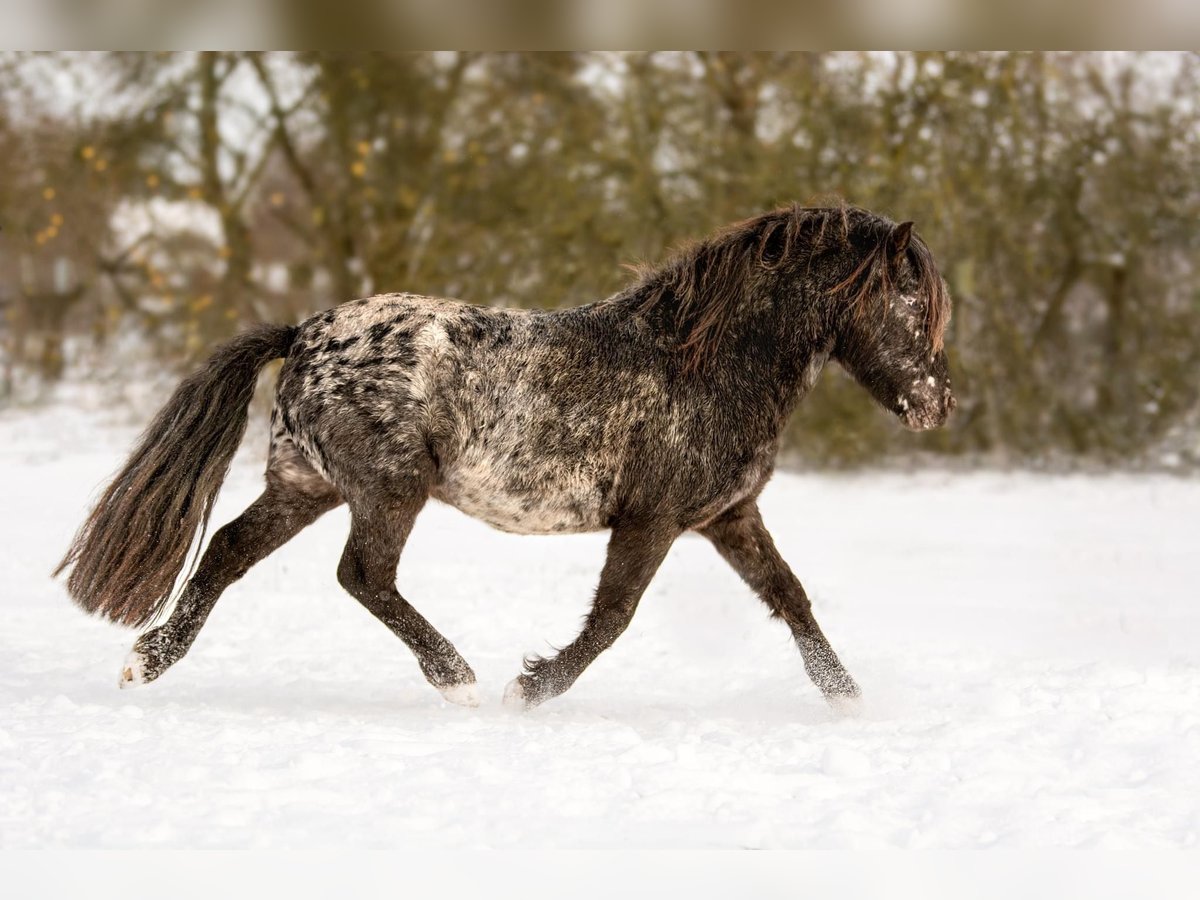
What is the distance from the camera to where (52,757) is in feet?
13.1

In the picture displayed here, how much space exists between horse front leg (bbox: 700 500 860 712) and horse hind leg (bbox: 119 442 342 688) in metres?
1.54

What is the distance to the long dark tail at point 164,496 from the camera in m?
4.86

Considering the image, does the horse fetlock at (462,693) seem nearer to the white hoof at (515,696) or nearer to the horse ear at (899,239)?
the white hoof at (515,696)

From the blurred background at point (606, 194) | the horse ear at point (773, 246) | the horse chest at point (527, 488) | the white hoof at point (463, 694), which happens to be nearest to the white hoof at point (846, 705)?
the horse chest at point (527, 488)

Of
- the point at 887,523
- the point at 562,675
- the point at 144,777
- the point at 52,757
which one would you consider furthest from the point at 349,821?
the point at 887,523

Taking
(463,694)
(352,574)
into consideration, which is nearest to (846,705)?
(463,694)

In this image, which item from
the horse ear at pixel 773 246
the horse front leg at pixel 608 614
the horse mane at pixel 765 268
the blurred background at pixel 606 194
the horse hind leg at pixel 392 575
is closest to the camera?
the horse hind leg at pixel 392 575

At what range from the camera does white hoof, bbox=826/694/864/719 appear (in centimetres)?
503

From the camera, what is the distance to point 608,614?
4836 mm

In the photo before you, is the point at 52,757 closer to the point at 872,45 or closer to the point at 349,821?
the point at 349,821

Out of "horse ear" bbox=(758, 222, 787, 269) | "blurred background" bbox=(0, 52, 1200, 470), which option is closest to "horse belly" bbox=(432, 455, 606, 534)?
"horse ear" bbox=(758, 222, 787, 269)

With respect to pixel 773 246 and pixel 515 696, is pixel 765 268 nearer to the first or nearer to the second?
pixel 773 246

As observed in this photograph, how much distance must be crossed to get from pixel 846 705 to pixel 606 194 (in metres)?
8.08

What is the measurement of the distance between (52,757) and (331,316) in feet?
6.10
